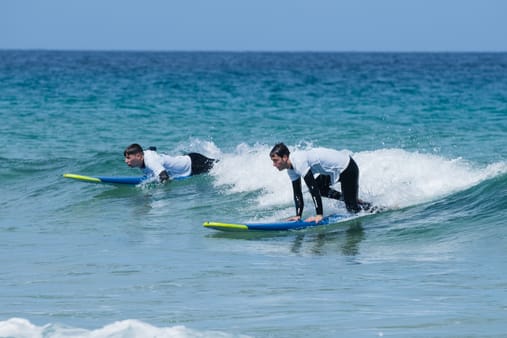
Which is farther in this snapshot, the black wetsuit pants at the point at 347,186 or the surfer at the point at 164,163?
the surfer at the point at 164,163

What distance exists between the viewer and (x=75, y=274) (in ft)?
29.3

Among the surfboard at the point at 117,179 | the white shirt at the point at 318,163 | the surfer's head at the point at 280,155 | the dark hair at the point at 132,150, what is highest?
the surfer's head at the point at 280,155

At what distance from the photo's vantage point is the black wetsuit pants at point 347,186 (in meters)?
11.4

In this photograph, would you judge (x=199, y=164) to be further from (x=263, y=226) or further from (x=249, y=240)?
(x=249, y=240)

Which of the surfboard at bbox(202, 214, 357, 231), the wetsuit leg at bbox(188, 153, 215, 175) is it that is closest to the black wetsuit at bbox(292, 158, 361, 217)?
the surfboard at bbox(202, 214, 357, 231)

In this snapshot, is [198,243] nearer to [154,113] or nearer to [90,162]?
[90,162]

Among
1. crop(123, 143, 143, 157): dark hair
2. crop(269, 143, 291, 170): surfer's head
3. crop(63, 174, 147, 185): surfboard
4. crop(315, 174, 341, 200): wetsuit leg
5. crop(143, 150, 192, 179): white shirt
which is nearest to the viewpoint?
crop(269, 143, 291, 170): surfer's head

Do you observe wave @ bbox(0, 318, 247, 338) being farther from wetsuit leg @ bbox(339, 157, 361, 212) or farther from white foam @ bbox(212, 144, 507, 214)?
white foam @ bbox(212, 144, 507, 214)

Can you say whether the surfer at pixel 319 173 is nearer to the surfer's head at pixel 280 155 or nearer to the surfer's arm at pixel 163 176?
the surfer's head at pixel 280 155

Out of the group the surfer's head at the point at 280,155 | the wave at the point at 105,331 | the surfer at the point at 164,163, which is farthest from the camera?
the surfer at the point at 164,163

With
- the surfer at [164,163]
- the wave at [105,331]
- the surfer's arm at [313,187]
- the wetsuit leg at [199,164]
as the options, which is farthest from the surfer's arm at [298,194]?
the wetsuit leg at [199,164]

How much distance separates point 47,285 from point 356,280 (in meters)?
2.69

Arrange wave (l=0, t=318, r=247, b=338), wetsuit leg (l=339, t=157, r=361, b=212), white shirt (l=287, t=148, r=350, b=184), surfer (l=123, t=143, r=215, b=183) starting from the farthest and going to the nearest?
1. surfer (l=123, t=143, r=215, b=183)
2. wetsuit leg (l=339, t=157, r=361, b=212)
3. white shirt (l=287, t=148, r=350, b=184)
4. wave (l=0, t=318, r=247, b=338)

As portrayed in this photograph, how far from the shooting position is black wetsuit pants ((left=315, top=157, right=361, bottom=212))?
11.4 metres
